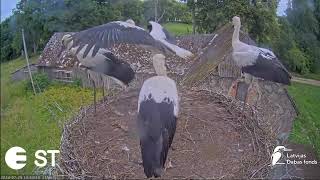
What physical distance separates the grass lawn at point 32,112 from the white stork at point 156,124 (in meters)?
0.30

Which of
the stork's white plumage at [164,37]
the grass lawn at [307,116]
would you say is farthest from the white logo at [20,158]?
the grass lawn at [307,116]

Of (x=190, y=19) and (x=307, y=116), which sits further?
(x=307, y=116)

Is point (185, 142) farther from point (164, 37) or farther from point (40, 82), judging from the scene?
point (40, 82)

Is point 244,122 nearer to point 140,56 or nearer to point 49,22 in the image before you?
point 140,56

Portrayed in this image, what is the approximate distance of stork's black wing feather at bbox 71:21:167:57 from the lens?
1462 millimetres

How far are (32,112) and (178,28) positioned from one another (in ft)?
2.75

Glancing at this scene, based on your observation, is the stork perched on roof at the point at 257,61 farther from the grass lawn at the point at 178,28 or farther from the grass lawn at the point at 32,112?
the grass lawn at the point at 32,112

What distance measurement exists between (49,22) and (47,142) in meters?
0.40

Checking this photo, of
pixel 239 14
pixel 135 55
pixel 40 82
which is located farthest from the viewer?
pixel 135 55

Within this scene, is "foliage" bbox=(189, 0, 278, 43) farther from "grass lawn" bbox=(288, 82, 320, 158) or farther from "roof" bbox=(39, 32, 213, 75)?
"grass lawn" bbox=(288, 82, 320, 158)

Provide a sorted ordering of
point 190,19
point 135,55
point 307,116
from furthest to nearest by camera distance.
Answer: point 307,116, point 135,55, point 190,19

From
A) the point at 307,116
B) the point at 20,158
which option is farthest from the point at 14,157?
the point at 307,116

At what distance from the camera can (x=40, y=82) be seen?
1.35m

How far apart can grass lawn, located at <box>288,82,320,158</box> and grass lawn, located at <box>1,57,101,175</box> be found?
3.79ft
